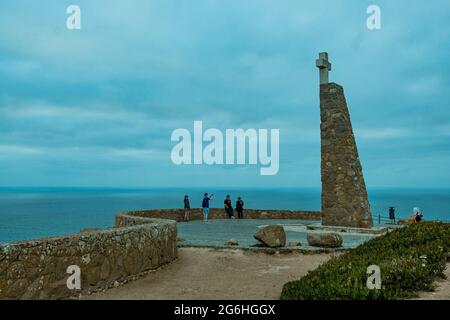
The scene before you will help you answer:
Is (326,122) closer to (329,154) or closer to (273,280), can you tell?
(329,154)

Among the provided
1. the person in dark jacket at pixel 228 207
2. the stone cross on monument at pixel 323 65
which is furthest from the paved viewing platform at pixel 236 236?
the stone cross on monument at pixel 323 65

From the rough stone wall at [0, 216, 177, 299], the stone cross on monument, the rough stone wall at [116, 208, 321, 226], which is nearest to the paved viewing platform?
the rough stone wall at [116, 208, 321, 226]

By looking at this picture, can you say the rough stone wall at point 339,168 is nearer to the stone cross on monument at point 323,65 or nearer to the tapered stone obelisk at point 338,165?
the tapered stone obelisk at point 338,165

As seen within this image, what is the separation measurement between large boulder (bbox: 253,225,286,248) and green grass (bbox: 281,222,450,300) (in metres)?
3.57

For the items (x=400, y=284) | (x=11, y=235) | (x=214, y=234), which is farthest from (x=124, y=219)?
(x=11, y=235)

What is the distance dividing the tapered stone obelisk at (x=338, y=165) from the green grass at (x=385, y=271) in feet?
26.2

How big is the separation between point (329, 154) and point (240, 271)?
10247 mm

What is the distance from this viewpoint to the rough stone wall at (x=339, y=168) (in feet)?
65.2

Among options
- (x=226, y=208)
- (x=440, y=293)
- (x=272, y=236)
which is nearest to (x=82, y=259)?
(x=440, y=293)

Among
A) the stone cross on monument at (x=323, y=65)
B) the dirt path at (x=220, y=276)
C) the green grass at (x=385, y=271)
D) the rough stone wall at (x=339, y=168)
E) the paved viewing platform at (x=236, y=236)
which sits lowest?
the dirt path at (x=220, y=276)

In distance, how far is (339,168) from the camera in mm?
20016

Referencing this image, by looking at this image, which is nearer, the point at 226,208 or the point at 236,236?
the point at 236,236

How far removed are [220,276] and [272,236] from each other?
406cm

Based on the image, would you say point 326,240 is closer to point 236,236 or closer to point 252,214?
point 236,236
